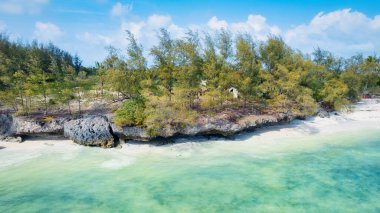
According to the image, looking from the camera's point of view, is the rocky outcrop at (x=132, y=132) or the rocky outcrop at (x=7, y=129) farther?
the rocky outcrop at (x=7, y=129)

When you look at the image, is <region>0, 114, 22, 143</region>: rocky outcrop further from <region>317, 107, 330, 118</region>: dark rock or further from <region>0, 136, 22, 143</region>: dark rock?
<region>317, 107, 330, 118</region>: dark rock

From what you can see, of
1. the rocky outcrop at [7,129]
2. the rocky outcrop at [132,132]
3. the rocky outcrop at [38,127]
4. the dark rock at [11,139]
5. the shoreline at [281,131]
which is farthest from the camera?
the rocky outcrop at [7,129]

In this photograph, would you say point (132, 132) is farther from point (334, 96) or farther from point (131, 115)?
point (334, 96)

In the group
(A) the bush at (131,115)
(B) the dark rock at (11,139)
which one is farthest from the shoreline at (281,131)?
(A) the bush at (131,115)

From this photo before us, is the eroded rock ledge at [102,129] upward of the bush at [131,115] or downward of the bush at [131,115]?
downward

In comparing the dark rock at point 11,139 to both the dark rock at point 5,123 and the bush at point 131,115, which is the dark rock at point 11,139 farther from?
the bush at point 131,115

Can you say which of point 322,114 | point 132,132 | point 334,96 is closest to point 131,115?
point 132,132

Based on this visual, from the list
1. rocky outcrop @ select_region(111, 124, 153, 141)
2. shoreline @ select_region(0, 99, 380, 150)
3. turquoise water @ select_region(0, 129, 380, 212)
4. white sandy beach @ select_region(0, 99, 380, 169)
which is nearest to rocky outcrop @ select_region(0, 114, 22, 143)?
shoreline @ select_region(0, 99, 380, 150)
